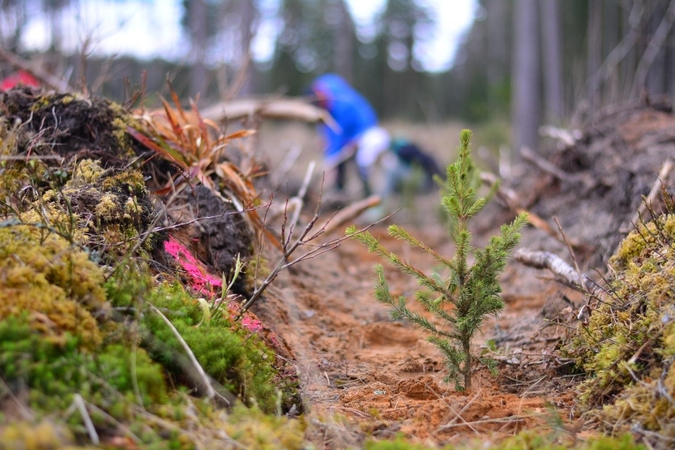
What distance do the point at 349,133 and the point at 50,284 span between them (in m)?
9.13

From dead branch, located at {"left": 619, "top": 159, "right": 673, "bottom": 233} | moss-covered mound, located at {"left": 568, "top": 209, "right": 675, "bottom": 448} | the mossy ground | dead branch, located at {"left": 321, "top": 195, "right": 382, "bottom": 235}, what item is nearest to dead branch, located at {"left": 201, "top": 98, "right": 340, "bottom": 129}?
dead branch, located at {"left": 321, "top": 195, "right": 382, "bottom": 235}

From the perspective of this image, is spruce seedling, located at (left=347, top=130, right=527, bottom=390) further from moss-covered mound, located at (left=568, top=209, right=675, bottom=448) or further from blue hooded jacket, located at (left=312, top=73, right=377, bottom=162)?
blue hooded jacket, located at (left=312, top=73, right=377, bottom=162)

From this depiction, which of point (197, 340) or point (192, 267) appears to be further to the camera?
point (192, 267)

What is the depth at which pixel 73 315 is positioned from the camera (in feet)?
5.26

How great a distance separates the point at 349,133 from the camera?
34.6 feet

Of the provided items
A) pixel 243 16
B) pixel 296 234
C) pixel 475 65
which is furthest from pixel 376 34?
pixel 296 234

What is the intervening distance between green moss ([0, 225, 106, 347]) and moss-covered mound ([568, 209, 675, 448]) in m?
1.72

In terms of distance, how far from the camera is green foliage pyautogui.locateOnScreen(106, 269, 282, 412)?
1.75 m

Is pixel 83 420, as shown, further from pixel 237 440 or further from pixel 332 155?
pixel 332 155

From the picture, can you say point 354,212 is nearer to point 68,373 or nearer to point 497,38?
point 68,373

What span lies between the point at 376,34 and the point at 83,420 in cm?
3744

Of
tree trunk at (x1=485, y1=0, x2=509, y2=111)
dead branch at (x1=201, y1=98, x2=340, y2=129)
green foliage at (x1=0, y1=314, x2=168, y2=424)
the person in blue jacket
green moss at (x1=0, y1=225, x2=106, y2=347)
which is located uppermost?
tree trunk at (x1=485, y1=0, x2=509, y2=111)

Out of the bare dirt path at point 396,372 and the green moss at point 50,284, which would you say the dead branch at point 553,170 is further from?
the green moss at point 50,284

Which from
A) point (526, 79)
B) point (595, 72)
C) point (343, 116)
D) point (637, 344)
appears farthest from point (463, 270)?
point (526, 79)
